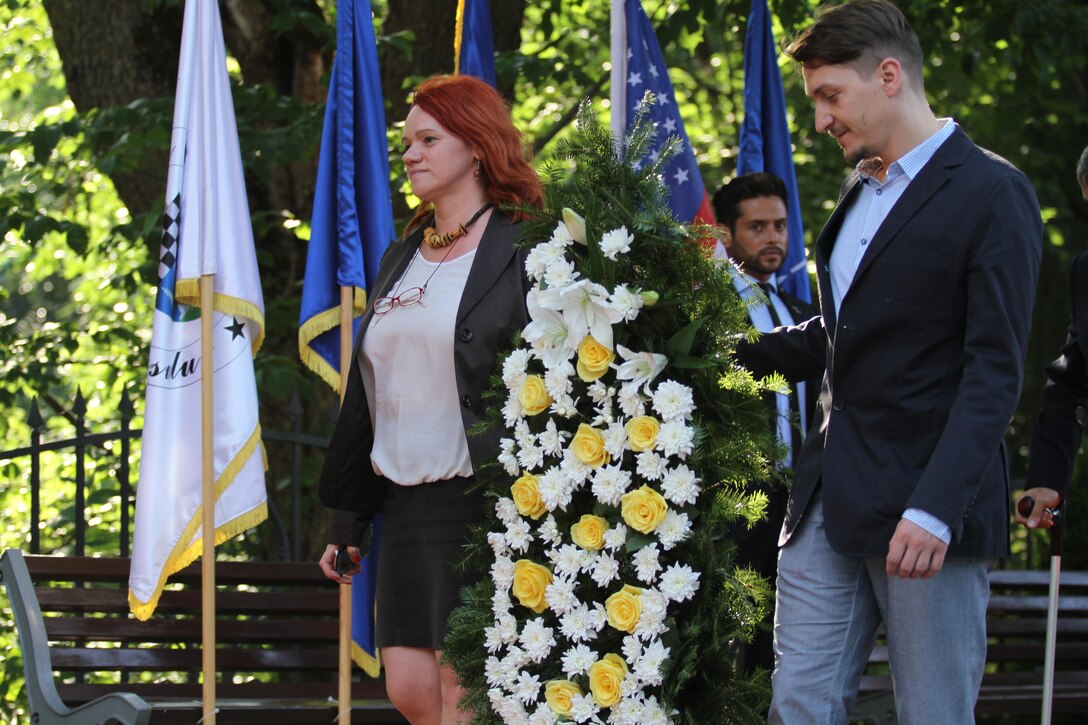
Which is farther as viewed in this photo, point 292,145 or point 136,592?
point 292,145

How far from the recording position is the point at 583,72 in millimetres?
7969

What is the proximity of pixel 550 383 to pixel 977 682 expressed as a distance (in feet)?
3.91

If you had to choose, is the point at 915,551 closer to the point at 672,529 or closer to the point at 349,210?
the point at 672,529

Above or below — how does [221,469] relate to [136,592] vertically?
above

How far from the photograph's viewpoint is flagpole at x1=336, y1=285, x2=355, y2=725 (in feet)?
15.0

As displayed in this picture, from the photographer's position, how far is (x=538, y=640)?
3348 millimetres

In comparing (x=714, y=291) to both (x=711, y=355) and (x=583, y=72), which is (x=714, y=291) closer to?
(x=711, y=355)

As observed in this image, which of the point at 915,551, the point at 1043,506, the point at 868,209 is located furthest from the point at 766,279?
the point at 915,551

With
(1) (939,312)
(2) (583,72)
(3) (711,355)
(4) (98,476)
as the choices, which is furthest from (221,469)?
(2) (583,72)

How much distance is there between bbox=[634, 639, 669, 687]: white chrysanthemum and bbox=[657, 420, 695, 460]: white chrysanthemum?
0.45 m

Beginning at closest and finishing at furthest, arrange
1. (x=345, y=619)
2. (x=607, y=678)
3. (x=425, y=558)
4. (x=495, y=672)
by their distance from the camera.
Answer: (x=607, y=678), (x=495, y=672), (x=425, y=558), (x=345, y=619)

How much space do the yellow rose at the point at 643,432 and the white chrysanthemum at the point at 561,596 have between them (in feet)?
1.21

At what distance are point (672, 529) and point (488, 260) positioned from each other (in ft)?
3.34

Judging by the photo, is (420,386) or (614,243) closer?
(614,243)
